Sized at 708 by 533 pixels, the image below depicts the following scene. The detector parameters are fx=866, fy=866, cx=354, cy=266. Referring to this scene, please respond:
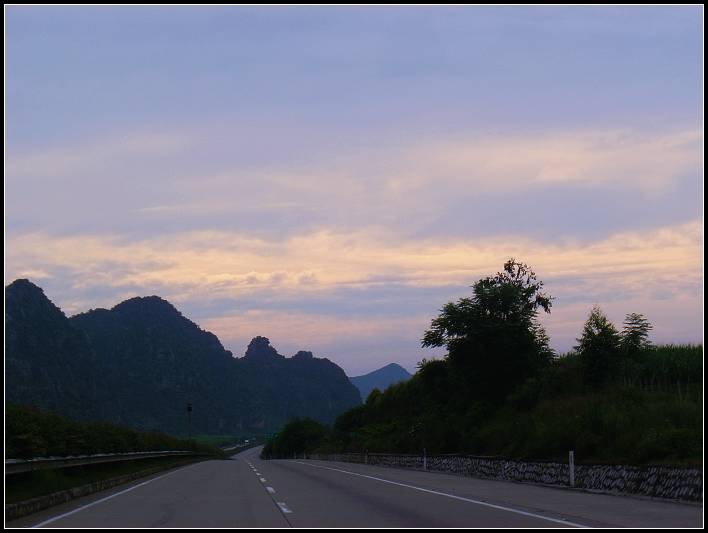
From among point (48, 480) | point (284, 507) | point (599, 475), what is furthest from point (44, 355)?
point (284, 507)

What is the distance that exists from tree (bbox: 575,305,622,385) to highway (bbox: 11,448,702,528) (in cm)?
1970

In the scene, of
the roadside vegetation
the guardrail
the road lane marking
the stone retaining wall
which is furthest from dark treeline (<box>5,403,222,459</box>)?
the stone retaining wall

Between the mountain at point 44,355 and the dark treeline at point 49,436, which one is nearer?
the dark treeline at point 49,436

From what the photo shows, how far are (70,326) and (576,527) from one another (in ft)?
573

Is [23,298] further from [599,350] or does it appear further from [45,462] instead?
[45,462]

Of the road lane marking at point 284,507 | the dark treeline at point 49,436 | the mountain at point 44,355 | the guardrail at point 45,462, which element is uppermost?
the mountain at point 44,355

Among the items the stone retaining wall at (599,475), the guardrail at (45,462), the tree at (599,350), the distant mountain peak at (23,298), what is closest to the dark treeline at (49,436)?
the guardrail at (45,462)

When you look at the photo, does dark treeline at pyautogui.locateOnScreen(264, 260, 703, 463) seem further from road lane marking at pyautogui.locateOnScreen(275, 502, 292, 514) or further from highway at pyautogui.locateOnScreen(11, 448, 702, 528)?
road lane marking at pyautogui.locateOnScreen(275, 502, 292, 514)

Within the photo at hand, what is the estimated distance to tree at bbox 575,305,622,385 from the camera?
146 ft

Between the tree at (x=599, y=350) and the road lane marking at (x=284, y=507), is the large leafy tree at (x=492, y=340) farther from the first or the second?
the road lane marking at (x=284, y=507)

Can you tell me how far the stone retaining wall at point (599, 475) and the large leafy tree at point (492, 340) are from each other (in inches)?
607

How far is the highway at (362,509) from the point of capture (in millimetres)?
15758

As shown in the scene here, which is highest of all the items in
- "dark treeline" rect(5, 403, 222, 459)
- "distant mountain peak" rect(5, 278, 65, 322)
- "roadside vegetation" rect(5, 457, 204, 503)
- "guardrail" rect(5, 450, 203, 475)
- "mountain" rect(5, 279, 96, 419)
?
"distant mountain peak" rect(5, 278, 65, 322)

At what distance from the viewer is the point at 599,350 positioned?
147 feet
